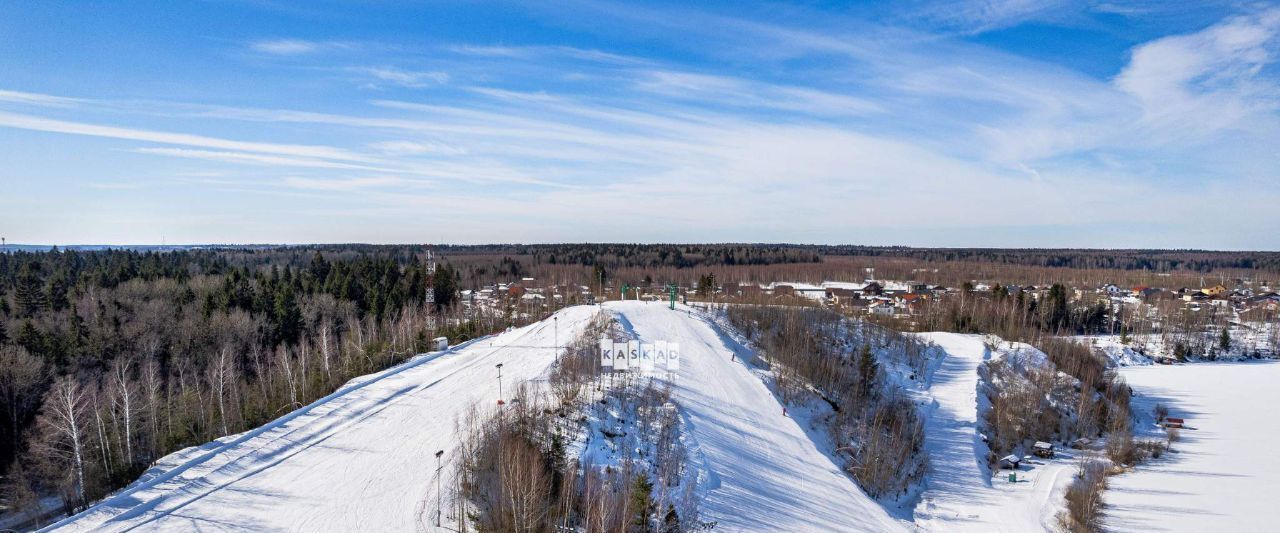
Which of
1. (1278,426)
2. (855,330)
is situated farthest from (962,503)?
(1278,426)

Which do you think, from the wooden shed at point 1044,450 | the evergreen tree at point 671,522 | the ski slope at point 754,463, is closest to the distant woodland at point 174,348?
the evergreen tree at point 671,522

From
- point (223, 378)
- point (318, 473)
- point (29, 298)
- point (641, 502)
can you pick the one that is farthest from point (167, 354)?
point (641, 502)

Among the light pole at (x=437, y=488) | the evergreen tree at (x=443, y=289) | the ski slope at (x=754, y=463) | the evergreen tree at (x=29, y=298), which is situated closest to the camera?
the light pole at (x=437, y=488)

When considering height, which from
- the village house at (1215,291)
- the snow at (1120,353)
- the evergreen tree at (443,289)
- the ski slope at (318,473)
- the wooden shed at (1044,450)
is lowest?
the wooden shed at (1044,450)

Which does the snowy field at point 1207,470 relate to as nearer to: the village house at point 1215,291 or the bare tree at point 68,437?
the bare tree at point 68,437

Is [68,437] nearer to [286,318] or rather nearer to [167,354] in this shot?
[167,354]

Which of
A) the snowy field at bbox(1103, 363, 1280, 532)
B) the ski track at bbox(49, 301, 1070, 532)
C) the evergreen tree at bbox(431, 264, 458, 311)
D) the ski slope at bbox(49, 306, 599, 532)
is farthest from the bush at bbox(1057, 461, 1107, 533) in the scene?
the evergreen tree at bbox(431, 264, 458, 311)

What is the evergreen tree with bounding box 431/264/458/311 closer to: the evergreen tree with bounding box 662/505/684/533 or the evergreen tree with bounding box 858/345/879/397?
the evergreen tree with bounding box 858/345/879/397
